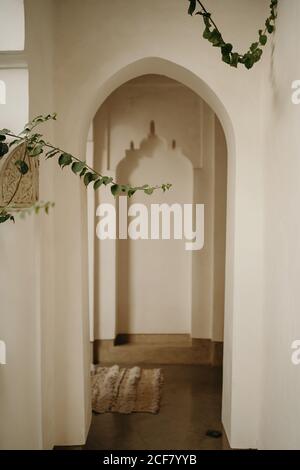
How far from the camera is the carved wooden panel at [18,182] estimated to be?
7.93 ft


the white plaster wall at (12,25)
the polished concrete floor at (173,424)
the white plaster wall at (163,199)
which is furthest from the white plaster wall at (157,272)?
the white plaster wall at (12,25)

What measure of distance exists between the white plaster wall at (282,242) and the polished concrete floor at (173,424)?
667mm

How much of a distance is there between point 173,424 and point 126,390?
0.82m

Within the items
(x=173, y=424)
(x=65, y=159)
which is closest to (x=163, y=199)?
(x=173, y=424)

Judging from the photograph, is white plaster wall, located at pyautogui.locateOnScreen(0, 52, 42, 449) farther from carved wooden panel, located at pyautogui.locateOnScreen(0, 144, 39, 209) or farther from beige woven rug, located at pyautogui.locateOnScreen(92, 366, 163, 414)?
beige woven rug, located at pyautogui.locateOnScreen(92, 366, 163, 414)

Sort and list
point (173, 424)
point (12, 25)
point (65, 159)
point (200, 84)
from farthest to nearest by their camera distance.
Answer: point (173, 424) → point (200, 84) → point (12, 25) → point (65, 159)

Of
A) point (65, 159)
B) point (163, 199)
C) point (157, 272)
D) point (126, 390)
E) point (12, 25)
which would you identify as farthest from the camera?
point (157, 272)

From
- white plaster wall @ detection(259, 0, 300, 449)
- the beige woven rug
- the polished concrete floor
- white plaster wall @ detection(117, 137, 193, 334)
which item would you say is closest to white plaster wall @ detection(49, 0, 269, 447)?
white plaster wall @ detection(259, 0, 300, 449)

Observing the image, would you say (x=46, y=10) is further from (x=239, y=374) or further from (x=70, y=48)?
(x=239, y=374)

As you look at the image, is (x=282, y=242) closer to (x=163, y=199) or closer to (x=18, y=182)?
(x=18, y=182)

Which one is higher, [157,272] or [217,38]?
[217,38]

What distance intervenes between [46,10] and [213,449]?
3302 mm

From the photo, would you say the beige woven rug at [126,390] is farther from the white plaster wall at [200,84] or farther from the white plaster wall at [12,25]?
the white plaster wall at [12,25]

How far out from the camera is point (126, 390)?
430 centimetres
